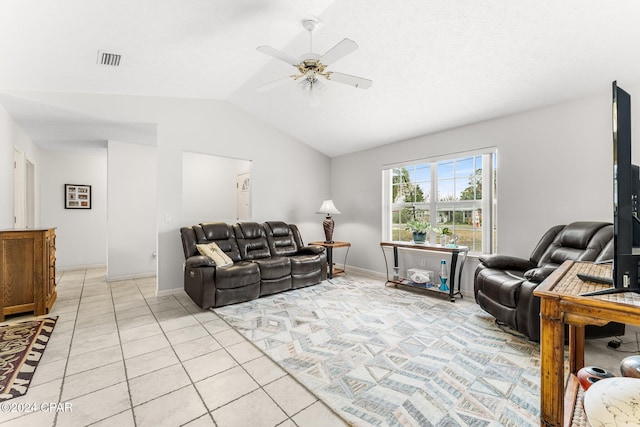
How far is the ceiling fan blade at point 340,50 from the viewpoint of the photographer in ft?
6.90

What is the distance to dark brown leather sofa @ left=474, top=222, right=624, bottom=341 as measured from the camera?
2.41 metres

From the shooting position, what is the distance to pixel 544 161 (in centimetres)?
334

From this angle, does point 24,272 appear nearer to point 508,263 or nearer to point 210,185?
point 210,185

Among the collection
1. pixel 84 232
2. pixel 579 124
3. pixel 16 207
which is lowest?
pixel 84 232

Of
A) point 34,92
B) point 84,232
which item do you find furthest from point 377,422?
point 84,232

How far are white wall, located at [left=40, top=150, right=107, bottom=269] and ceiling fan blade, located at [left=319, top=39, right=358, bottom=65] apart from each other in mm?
5761

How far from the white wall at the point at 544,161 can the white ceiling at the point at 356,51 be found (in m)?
0.19

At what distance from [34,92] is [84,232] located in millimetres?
3517

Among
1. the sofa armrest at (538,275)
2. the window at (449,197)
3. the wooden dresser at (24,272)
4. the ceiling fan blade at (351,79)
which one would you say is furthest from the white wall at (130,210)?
the sofa armrest at (538,275)

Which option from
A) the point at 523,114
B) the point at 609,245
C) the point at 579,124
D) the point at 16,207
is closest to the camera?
the point at 609,245

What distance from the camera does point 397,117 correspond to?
4133 mm

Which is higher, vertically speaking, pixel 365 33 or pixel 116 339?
pixel 365 33

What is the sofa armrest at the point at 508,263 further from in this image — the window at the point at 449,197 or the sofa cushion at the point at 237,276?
the sofa cushion at the point at 237,276

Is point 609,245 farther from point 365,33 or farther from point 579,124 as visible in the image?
point 365,33
